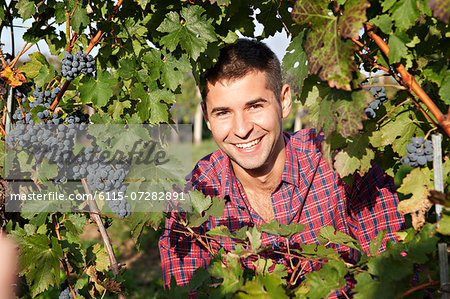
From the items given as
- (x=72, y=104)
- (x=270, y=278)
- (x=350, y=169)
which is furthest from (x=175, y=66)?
(x=270, y=278)

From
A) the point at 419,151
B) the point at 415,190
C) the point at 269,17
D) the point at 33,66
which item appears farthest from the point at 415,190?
the point at 33,66

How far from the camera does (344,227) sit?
8.79 ft

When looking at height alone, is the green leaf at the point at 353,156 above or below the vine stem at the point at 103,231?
above

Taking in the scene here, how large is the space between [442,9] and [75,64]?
1.52m

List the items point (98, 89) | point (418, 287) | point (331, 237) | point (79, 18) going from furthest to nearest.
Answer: point (98, 89), point (79, 18), point (331, 237), point (418, 287)

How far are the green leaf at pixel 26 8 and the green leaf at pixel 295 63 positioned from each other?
Result: 4.09 feet

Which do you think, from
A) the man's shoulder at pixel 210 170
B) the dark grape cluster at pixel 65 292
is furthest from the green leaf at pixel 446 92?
the dark grape cluster at pixel 65 292

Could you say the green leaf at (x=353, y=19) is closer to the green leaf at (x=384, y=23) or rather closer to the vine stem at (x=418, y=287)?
the green leaf at (x=384, y=23)

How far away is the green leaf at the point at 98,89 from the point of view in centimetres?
202

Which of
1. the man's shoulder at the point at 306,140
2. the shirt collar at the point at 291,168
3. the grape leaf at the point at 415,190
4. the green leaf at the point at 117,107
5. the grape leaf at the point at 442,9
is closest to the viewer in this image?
the grape leaf at the point at 442,9

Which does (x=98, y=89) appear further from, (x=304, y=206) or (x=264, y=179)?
(x=304, y=206)

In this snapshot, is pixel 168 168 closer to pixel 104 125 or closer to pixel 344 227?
pixel 104 125

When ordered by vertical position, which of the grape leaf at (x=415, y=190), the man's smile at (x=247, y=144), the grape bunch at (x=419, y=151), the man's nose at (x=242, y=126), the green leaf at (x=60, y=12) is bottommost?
the grape leaf at (x=415, y=190)

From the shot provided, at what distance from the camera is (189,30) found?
5.90ft
